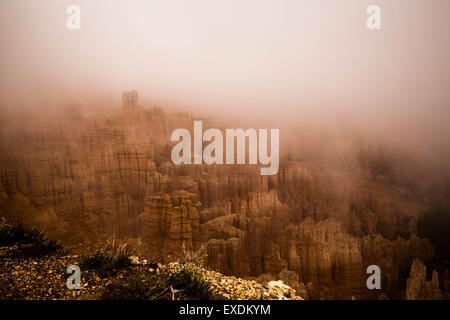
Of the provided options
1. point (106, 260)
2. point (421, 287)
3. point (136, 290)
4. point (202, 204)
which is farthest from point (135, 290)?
point (202, 204)

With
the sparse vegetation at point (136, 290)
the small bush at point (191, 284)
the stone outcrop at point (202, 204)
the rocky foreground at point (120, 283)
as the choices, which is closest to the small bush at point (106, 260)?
the rocky foreground at point (120, 283)

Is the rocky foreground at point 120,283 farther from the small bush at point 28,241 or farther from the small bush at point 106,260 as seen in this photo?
the small bush at point 28,241

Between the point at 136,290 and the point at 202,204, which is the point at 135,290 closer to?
the point at 136,290

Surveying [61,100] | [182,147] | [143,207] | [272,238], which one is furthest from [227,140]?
[61,100]

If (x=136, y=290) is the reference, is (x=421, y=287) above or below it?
below

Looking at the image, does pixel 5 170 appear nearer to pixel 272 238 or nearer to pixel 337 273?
pixel 272 238

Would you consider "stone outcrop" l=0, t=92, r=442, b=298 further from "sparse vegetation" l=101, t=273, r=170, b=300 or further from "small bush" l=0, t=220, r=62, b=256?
"sparse vegetation" l=101, t=273, r=170, b=300
